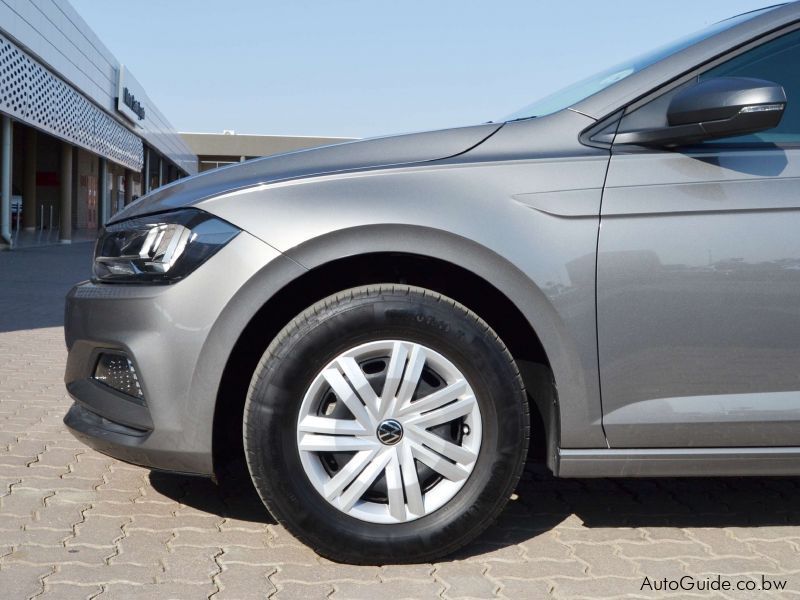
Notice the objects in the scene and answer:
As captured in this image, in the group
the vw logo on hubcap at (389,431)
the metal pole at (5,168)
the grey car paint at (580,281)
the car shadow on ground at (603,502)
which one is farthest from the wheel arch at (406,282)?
the metal pole at (5,168)

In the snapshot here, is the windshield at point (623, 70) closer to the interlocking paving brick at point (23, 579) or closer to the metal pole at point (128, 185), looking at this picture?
the interlocking paving brick at point (23, 579)

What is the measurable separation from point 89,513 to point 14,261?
15.8 metres

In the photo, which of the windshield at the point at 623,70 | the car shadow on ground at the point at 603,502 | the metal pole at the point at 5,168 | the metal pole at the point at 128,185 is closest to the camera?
the windshield at the point at 623,70

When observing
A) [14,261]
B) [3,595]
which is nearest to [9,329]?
[3,595]

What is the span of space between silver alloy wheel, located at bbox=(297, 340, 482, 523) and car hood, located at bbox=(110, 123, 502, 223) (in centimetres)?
55

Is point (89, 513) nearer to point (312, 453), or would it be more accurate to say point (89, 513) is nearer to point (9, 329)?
point (312, 453)

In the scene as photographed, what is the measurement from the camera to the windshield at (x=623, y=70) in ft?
9.17

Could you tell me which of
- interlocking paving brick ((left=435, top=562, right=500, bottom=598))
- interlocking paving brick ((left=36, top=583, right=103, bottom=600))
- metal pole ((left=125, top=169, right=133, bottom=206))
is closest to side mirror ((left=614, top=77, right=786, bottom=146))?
interlocking paving brick ((left=435, top=562, right=500, bottom=598))

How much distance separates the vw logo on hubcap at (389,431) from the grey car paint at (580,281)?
0.48 meters

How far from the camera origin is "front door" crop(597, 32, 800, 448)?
251 centimetres

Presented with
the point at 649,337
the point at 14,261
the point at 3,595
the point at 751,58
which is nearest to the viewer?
the point at 3,595

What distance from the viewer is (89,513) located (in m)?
3.08

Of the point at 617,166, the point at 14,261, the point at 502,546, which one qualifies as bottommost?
the point at 14,261

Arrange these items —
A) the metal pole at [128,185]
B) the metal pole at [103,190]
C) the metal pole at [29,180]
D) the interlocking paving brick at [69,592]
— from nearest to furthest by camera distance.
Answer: the interlocking paving brick at [69,592], the metal pole at [29,180], the metal pole at [103,190], the metal pole at [128,185]
